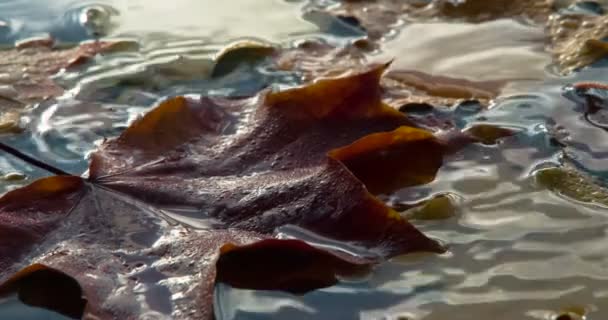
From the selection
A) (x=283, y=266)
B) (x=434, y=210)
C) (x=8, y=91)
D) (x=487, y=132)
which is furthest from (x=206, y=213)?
(x=8, y=91)

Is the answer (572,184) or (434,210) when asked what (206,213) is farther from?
(572,184)

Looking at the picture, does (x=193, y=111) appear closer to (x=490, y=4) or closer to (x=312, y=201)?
(x=312, y=201)

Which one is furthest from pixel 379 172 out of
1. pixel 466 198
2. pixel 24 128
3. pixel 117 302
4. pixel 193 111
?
pixel 24 128

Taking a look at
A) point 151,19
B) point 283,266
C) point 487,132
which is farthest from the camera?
point 151,19

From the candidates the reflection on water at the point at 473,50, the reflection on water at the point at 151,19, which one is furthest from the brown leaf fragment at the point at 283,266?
the reflection on water at the point at 151,19

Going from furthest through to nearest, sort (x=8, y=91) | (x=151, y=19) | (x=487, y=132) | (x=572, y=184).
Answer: (x=151, y=19), (x=8, y=91), (x=487, y=132), (x=572, y=184)

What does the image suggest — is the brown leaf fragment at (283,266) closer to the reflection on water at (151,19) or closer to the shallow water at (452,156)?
the shallow water at (452,156)

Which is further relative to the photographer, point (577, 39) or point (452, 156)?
point (577, 39)
